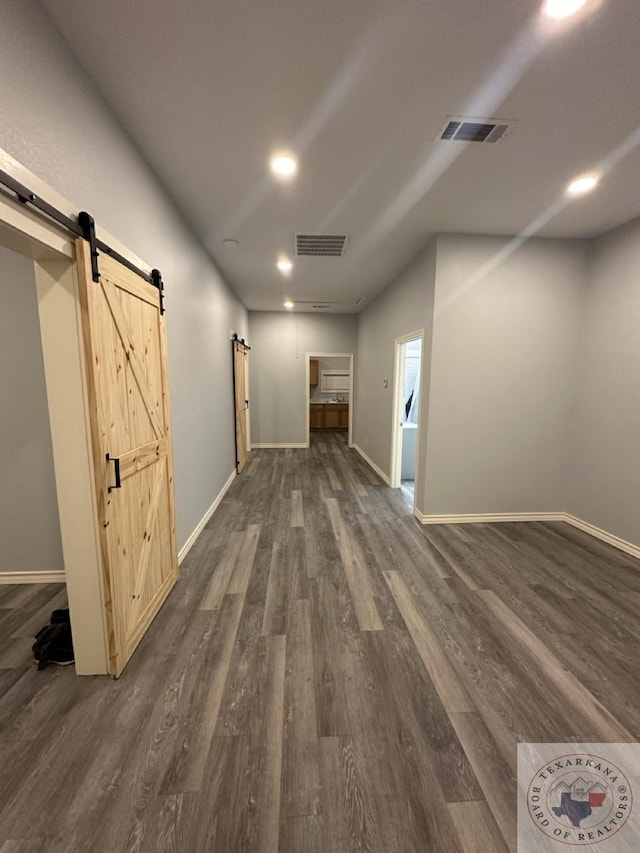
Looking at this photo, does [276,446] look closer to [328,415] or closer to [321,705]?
[328,415]

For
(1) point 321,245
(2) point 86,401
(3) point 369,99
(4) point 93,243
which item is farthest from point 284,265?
(2) point 86,401

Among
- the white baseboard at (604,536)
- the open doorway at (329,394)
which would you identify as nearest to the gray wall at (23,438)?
the white baseboard at (604,536)

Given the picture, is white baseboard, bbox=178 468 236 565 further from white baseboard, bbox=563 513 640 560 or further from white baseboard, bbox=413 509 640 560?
white baseboard, bbox=563 513 640 560

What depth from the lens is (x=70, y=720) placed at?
1.48 m

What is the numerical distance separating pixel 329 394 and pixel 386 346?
560 centimetres

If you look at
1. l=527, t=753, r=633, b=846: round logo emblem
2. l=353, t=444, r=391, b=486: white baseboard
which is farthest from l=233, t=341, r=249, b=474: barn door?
l=527, t=753, r=633, b=846: round logo emblem

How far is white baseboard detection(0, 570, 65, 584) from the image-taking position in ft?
8.01

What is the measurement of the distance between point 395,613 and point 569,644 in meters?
0.99

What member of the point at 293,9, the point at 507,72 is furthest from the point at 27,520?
the point at 507,72

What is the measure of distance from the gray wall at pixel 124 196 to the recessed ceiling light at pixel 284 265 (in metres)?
0.79

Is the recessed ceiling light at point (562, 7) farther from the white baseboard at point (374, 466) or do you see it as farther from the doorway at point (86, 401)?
the white baseboard at point (374, 466)

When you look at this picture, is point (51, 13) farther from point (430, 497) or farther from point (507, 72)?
point (430, 497)

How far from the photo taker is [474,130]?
1917mm

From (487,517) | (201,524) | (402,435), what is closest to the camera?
(201,524)
